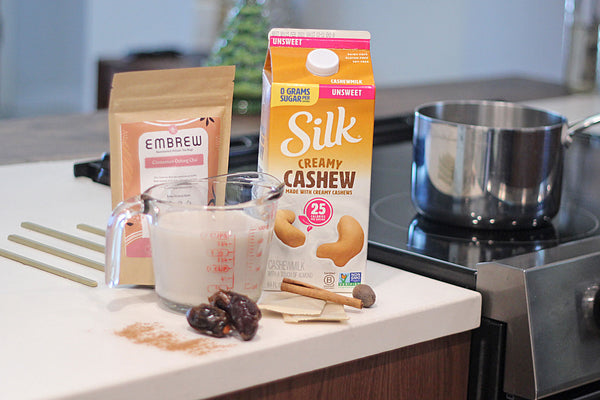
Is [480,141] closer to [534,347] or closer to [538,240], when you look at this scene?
[538,240]

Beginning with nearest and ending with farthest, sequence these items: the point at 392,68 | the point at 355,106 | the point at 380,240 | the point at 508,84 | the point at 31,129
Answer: the point at 355,106, the point at 380,240, the point at 31,129, the point at 508,84, the point at 392,68

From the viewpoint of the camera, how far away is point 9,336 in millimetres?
602

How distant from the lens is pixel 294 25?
4.31m

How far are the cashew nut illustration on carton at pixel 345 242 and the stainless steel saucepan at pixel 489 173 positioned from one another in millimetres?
226

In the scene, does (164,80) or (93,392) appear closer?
(93,392)

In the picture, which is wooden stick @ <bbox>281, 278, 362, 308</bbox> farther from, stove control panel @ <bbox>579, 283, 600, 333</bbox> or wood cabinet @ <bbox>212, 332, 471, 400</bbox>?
stove control panel @ <bbox>579, 283, 600, 333</bbox>

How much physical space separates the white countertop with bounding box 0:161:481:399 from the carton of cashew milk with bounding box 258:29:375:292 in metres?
0.07

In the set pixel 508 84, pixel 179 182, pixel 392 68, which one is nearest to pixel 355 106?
pixel 179 182

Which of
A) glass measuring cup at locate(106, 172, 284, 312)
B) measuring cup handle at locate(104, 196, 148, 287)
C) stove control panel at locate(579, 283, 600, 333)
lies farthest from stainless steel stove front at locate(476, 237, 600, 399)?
measuring cup handle at locate(104, 196, 148, 287)

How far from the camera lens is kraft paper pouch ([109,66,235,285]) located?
28.2 inches

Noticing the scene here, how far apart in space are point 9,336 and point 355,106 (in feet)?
1.14

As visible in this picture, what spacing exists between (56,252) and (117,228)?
171 mm

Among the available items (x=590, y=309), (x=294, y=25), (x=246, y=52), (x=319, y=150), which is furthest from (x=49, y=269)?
(x=294, y=25)

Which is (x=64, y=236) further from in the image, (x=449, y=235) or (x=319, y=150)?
(x=449, y=235)
